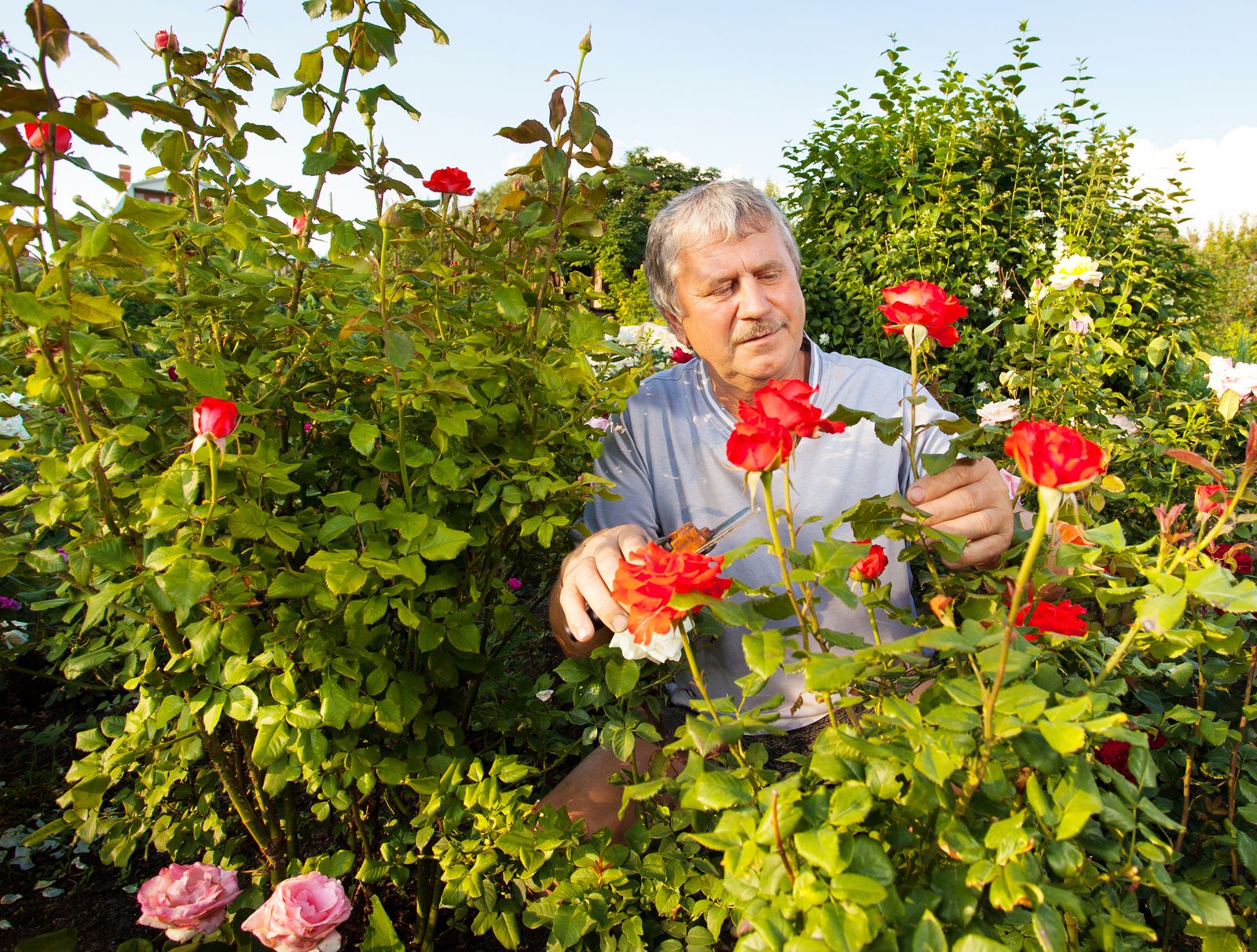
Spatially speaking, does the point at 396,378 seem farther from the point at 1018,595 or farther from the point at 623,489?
the point at 1018,595

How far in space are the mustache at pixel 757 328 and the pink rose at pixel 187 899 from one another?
1.42 metres

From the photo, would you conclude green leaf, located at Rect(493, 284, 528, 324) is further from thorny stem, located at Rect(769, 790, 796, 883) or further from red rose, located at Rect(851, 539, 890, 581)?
thorny stem, located at Rect(769, 790, 796, 883)

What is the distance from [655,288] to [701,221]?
0.98 feet

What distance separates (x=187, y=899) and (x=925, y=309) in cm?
138

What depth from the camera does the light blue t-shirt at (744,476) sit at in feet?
5.93

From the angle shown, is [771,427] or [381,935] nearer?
[771,427]

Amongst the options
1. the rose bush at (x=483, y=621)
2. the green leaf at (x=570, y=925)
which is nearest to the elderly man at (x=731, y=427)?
the rose bush at (x=483, y=621)

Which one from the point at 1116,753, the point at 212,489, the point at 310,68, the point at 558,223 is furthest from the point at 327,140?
the point at 1116,753

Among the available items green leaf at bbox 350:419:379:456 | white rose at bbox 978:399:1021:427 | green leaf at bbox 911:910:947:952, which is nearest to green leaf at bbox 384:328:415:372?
green leaf at bbox 350:419:379:456

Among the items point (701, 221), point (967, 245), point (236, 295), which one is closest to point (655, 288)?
point (701, 221)

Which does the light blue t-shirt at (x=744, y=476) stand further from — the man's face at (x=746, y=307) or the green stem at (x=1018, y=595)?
the green stem at (x=1018, y=595)

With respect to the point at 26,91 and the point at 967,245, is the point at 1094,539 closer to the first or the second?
the point at 26,91

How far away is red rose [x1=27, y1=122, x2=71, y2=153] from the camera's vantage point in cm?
97

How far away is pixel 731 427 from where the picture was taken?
1.97 metres
